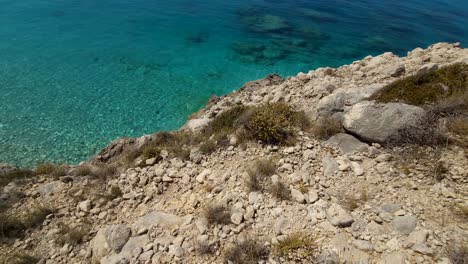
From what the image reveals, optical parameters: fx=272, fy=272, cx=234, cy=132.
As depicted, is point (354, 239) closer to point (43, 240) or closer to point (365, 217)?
point (365, 217)

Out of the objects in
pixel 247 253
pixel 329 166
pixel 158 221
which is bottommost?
pixel 158 221

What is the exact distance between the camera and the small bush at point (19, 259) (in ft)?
19.3

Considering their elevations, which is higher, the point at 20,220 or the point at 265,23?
the point at 265,23

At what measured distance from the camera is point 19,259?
5957 mm

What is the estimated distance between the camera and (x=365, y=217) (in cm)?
551

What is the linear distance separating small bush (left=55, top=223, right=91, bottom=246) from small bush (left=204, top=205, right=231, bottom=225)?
3.03m

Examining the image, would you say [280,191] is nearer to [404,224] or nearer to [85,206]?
[404,224]

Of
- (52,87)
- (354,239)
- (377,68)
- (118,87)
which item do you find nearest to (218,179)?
(354,239)

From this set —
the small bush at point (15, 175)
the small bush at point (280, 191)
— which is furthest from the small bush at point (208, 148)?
the small bush at point (15, 175)

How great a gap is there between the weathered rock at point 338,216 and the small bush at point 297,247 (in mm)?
631

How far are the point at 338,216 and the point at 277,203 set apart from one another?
1.30 m

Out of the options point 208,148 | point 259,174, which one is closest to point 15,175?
point 208,148

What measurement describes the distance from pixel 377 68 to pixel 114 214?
11.6 meters

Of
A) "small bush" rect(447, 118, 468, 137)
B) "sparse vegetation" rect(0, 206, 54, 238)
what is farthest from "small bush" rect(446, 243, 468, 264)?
"sparse vegetation" rect(0, 206, 54, 238)
